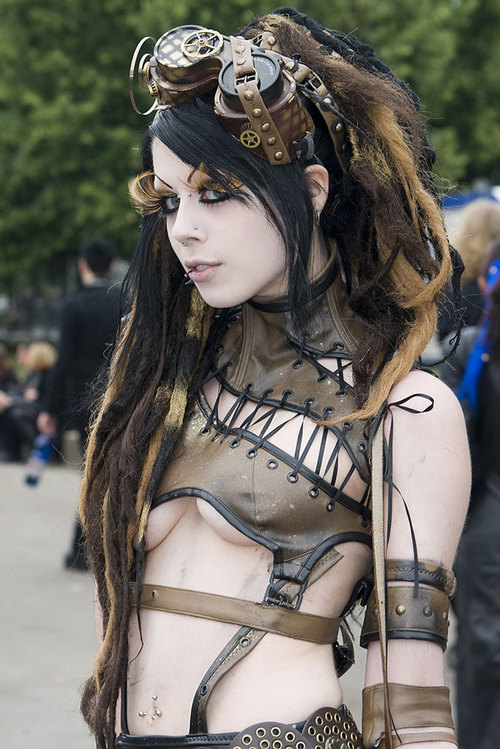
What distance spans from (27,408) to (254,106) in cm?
1153

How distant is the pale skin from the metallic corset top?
2 cm

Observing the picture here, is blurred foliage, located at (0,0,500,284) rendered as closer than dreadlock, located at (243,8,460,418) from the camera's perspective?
No

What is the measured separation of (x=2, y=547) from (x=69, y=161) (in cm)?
1283

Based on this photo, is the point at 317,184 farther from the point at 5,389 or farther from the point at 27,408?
the point at 5,389

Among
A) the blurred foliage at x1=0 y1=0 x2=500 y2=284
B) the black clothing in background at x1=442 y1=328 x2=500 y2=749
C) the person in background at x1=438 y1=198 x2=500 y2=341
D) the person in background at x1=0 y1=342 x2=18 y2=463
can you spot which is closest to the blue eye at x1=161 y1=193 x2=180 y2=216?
the black clothing in background at x1=442 y1=328 x2=500 y2=749

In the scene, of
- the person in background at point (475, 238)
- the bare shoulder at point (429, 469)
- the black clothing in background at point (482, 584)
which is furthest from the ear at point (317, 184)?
the person in background at point (475, 238)

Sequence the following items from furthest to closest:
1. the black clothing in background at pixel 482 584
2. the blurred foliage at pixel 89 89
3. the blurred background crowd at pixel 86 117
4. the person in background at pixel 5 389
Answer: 1. the blurred foliage at pixel 89 89
2. the blurred background crowd at pixel 86 117
3. the person in background at pixel 5 389
4. the black clothing in background at pixel 482 584

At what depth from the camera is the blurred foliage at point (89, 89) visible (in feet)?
63.6

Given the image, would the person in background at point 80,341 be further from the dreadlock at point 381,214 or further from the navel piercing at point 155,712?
the navel piercing at point 155,712

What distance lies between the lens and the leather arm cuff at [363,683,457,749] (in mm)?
1925

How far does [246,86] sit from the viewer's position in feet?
6.80

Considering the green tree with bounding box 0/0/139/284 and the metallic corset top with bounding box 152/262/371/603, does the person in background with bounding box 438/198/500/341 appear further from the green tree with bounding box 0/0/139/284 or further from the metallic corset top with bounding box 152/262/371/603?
the green tree with bounding box 0/0/139/284

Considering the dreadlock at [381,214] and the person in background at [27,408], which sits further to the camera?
the person in background at [27,408]

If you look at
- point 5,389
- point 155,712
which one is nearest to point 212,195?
point 155,712
